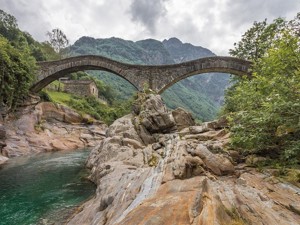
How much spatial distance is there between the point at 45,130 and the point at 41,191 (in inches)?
768

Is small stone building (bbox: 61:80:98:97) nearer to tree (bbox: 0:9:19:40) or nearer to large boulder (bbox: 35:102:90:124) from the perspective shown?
tree (bbox: 0:9:19:40)

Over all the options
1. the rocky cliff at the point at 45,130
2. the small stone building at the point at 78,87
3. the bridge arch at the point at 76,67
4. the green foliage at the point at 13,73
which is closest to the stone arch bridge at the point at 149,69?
the bridge arch at the point at 76,67

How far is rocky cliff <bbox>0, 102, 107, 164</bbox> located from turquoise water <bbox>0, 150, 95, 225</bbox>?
477 centimetres

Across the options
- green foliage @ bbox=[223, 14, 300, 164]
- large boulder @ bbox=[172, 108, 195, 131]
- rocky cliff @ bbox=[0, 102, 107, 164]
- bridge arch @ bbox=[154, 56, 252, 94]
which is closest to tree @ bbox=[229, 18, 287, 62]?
bridge arch @ bbox=[154, 56, 252, 94]

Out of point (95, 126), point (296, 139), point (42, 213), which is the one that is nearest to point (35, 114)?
point (95, 126)

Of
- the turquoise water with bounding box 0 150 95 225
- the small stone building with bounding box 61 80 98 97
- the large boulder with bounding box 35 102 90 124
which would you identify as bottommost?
the turquoise water with bounding box 0 150 95 225

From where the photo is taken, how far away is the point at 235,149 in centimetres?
981

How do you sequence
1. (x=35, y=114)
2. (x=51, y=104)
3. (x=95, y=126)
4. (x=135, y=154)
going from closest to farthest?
(x=135, y=154)
(x=35, y=114)
(x=51, y=104)
(x=95, y=126)

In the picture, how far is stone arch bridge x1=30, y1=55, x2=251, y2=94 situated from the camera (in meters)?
27.5

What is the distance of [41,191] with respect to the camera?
12406mm

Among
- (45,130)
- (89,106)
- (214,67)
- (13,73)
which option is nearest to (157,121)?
(214,67)

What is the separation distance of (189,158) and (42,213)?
20.7 feet

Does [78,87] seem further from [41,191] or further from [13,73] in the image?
[41,191]

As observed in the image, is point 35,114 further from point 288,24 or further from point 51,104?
point 288,24
